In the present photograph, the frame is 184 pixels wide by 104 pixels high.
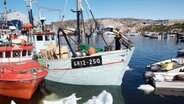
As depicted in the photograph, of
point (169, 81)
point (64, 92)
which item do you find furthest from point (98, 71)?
point (169, 81)

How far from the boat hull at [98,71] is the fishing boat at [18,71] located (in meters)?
2.48

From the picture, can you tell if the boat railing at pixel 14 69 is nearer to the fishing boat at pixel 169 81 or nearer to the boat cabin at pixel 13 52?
the boat cabin at pixel 13 52

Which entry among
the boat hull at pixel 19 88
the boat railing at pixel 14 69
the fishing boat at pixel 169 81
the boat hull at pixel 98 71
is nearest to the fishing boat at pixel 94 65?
the boat hull at pixel 98 71

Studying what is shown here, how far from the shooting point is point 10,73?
1856 centimetres

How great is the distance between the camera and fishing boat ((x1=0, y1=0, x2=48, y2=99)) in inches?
725

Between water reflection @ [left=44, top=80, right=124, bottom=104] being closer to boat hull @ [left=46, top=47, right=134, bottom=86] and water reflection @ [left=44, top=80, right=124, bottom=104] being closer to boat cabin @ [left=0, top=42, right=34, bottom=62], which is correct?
boat hull @ [left=46, top=47, right=134, bottom=86]

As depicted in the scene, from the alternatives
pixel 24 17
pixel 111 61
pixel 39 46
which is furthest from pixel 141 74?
pixel 24 17

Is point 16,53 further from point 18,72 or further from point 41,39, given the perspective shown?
point 41,39

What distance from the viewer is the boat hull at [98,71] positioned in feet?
70.4

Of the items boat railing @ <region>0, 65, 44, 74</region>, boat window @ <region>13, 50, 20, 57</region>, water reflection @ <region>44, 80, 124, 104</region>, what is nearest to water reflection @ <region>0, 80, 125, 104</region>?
water reflection @ <region>44, 80, 124, 104</region>

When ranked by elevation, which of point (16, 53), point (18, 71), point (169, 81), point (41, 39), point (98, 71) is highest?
point (41, 39)

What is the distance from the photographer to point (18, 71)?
18719mm

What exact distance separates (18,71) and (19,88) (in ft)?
3.71

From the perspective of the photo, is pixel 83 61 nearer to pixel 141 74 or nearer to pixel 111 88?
pixel 111 88
